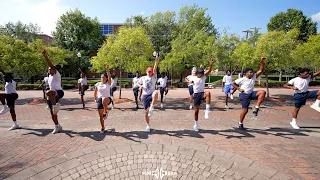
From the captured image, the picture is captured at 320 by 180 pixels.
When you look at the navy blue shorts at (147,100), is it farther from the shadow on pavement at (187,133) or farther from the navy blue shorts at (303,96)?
the navy blue shorts at (303,96)

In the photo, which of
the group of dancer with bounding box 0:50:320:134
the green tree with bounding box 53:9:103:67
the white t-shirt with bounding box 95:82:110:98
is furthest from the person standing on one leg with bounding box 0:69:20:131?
the green tree with bounding box 53:9:103:67

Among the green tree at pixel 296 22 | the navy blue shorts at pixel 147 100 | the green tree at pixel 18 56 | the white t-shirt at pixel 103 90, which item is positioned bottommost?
the navy blue shorts at pixel 147 100

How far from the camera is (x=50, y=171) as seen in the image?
3.71m

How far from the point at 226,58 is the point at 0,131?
13.8m

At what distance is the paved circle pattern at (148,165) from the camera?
356cm

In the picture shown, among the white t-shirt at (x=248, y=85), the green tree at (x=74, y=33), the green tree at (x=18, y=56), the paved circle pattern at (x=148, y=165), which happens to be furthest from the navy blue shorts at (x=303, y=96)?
the green tree at (x=74, y=33)

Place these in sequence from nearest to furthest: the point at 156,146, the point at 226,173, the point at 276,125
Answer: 1. the point at 226,173
2. the point at 156,146
3. the point at 276,125

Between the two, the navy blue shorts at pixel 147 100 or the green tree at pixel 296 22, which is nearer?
the navy blue shorts at pixel 147 100

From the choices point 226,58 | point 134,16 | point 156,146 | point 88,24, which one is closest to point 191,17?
point 134,16

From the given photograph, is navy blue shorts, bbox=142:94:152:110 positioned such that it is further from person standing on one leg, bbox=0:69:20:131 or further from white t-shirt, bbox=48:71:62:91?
person standing on one leg, bbox=0:69:20:131

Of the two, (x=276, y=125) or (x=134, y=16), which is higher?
(x=134, y=16)

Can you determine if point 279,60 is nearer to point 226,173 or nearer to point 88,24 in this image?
point 226,173

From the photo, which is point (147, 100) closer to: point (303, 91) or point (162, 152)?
point (162, 152)

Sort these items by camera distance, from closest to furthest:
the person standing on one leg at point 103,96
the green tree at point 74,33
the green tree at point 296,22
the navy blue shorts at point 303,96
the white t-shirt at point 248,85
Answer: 1. the person standing on one leg at point 103,96
2. the white t-shirt at point 248,85
3. the navy blue shorts at point 303,96
4. the green tree at point 74,33
5. the green tree at point 296,22
